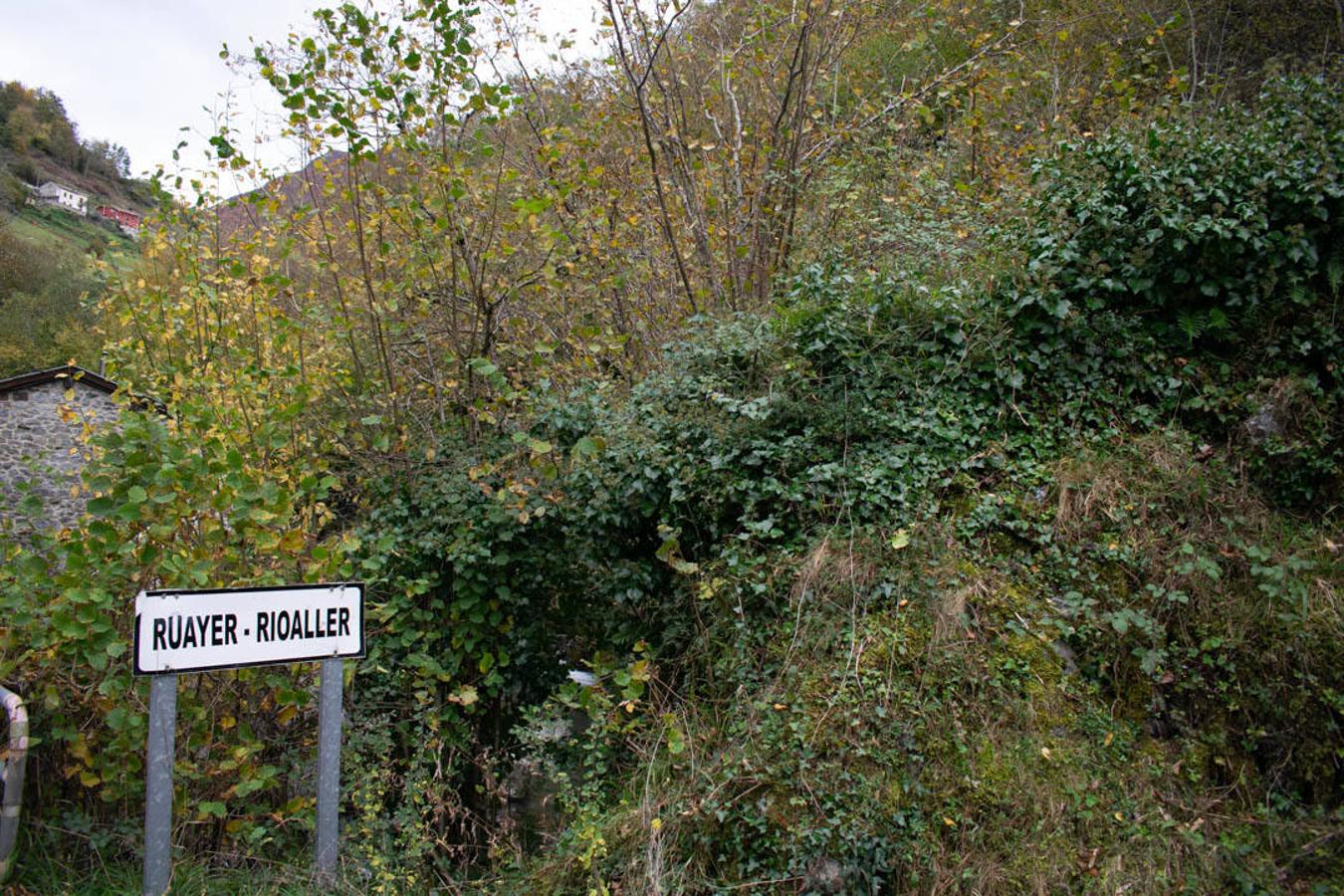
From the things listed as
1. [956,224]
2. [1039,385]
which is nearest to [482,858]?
[1039,385]

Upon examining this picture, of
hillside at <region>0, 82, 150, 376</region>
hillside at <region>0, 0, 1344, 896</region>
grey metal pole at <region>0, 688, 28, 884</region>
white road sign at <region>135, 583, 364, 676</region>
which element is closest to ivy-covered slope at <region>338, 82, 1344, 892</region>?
hillside at <region>0, 0, 1344, 896</region>

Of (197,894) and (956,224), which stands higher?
(956,224)

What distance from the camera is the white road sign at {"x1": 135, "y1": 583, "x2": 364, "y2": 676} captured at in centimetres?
305

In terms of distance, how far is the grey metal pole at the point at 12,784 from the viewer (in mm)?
3111

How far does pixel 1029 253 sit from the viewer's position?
5586 millimetres

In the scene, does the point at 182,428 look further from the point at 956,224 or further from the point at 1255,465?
the point at 1255,465

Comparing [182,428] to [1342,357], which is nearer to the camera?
[1342,357]

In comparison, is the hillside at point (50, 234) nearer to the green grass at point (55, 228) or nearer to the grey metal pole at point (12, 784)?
the green grass at point (55, 228)

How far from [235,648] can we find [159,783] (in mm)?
511

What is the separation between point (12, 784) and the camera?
10.2 ft

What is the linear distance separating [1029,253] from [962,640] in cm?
287

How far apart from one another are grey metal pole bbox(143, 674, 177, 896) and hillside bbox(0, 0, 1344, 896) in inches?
27.0

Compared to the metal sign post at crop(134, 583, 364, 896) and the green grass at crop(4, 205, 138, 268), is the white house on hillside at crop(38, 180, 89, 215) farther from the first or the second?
the metal sign post at crop(134, 583, 364, 896)

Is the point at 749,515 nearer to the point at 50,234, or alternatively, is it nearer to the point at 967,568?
the point at 967,568
